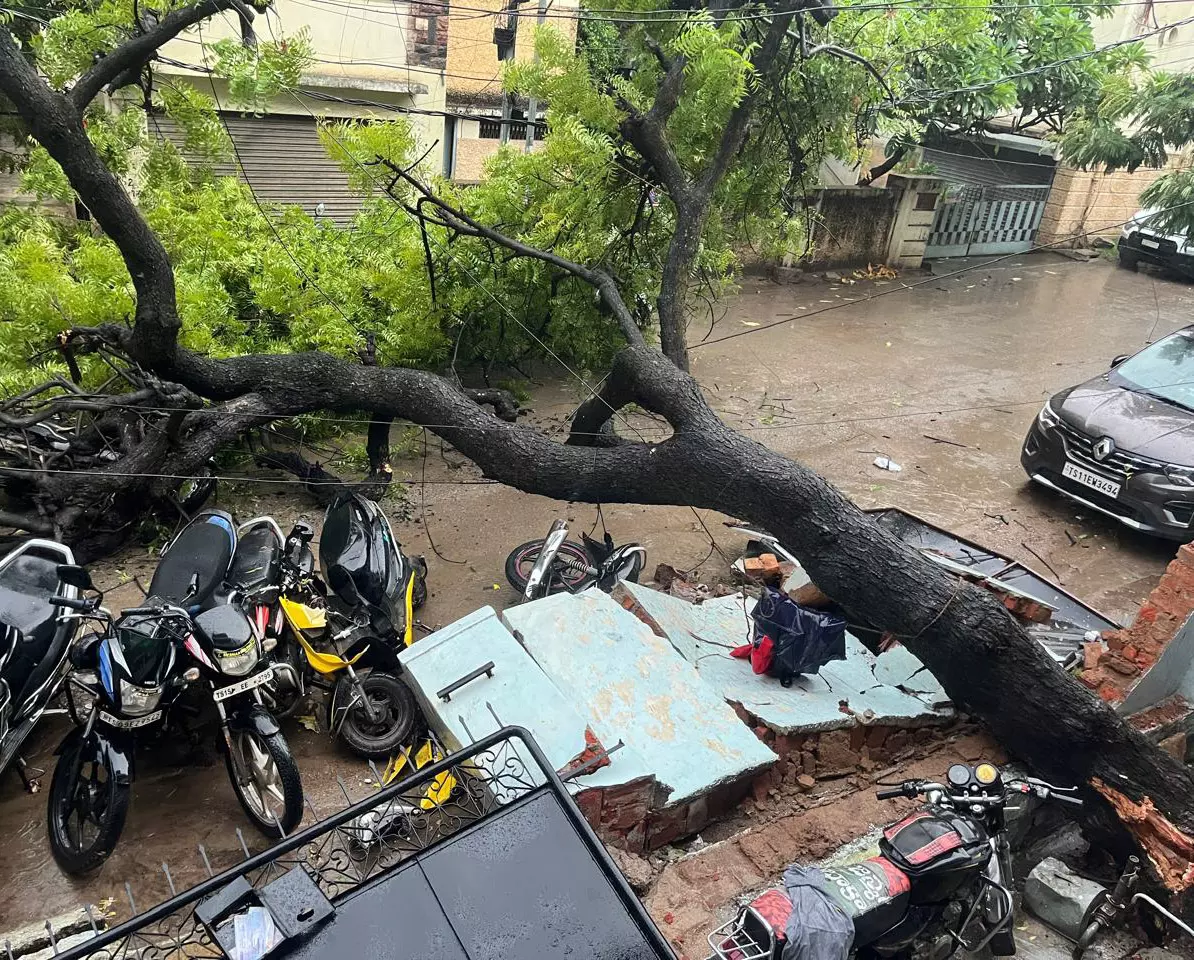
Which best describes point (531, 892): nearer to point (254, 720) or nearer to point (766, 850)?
point (766, 850)

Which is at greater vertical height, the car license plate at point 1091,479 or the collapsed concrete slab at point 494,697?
the collapsed concrete slab at point 494,697

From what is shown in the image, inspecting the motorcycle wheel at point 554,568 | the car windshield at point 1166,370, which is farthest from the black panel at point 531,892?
the car windshield at point 1166,370

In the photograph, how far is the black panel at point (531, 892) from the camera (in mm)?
2332

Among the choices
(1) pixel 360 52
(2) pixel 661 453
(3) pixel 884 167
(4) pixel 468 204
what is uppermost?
(1) pixel 360 52

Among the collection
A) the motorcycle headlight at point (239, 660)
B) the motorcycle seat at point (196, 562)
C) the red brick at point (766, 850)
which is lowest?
the red brick at point (766, 850)

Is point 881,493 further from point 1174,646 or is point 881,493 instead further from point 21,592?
point 21,592

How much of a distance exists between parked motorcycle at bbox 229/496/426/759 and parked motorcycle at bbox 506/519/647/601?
3.59 ft

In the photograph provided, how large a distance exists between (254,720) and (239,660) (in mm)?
292

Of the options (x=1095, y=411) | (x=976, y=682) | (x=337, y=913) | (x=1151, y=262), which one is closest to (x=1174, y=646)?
(x=976, y=682)

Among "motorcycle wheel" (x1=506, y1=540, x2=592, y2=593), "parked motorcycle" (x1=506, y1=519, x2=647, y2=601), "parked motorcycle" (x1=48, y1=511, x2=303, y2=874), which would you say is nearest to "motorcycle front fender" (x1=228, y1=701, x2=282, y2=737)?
"parked motorcycle" (x1=48, y1=511, x2=303, y2=874)

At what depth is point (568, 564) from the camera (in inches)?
260

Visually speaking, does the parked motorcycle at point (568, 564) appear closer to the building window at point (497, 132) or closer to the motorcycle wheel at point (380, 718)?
the motorcycle wheel at point (380, 718)

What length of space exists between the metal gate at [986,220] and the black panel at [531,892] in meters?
15.9

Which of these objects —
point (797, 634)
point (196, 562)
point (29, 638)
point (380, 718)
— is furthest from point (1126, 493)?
point (29, 638)
